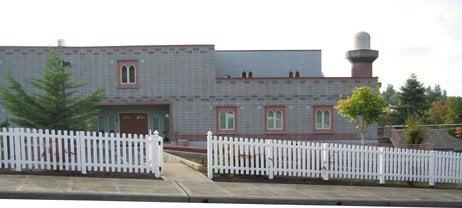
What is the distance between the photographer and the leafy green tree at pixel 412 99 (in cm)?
5828

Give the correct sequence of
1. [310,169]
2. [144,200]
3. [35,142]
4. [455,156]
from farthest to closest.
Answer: [455,156], [310,169], [35,142], [144,200]

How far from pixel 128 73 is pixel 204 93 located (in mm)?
4686

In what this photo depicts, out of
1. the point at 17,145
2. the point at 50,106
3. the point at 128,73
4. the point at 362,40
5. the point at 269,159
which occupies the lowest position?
the point at 269,159

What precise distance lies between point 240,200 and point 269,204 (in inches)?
24.8

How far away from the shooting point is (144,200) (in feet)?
30.5

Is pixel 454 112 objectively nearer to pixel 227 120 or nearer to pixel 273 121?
pixel 273 121

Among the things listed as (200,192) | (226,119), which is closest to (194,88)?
(226,119)

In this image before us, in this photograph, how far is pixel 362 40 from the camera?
33594mm

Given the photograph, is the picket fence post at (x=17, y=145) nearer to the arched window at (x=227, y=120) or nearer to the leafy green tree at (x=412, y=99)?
the arched window at (x=227, y=120)

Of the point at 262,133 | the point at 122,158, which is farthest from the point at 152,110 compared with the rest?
the point at 122,158

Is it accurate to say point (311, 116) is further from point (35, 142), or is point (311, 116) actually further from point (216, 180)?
point (35, 142)

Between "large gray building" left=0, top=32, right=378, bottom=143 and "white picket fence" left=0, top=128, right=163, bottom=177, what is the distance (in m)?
15.3

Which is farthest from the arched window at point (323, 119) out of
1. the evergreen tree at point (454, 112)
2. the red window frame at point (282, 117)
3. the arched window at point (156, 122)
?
→ the evergreen tree at point (454, 112)

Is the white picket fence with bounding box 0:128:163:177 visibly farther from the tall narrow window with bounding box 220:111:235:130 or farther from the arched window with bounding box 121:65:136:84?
the arched window with bounding box 121:65:136:84
